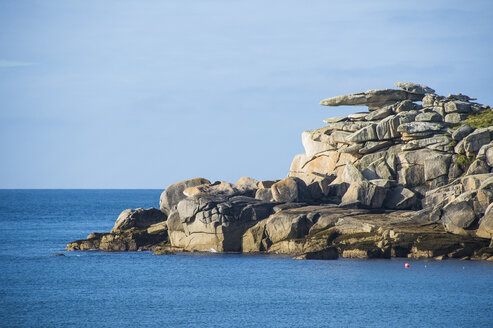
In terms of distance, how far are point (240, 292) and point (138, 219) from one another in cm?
2543

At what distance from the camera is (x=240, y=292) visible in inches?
1800

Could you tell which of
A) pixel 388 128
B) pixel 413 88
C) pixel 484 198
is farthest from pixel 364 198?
pixel 413 88

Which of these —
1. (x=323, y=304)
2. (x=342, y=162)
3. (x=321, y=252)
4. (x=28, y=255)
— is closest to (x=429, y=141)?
(x=342, y=162)

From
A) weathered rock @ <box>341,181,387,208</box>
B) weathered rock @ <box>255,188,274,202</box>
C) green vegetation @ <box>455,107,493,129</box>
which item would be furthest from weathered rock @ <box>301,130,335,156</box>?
green vegetation @ <box>455,107,493,129</box>

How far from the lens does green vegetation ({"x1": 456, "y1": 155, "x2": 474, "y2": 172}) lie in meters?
62.2

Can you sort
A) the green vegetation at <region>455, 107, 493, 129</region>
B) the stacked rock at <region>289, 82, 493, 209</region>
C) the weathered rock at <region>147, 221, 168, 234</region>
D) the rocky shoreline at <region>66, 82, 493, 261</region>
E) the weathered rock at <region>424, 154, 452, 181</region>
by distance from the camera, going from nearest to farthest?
the rocky shoreline at <region>66, 82, 493, 261</region> < the stacked rock at <region>289, 82, 493, 209</region> < the weathered rock at <region>424, 154, 452, 181</region> < the green vegetation at <region>455, 107, 493, 129</region> < the weathered rock at <region>147, 221, 168, 234</region>

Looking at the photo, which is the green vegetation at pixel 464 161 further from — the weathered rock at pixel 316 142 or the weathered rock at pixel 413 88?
the weathered rock at pixel 316 142

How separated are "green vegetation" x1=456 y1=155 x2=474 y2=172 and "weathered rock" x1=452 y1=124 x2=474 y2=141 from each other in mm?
1916

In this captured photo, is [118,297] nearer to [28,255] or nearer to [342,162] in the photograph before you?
[28,255]

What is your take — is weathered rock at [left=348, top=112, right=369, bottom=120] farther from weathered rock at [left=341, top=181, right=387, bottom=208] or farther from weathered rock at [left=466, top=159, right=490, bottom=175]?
weathered rock at [left=466, top=159, right=490, bottom=175]

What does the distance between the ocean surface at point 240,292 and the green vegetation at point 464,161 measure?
1445cm

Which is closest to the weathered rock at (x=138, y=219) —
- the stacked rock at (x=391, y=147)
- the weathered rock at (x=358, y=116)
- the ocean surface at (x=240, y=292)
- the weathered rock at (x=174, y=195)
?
the weathered rock at (x=174, y=195)

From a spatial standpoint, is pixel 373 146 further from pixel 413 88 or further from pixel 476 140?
pixel 476 140

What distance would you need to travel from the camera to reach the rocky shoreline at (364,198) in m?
53.9
